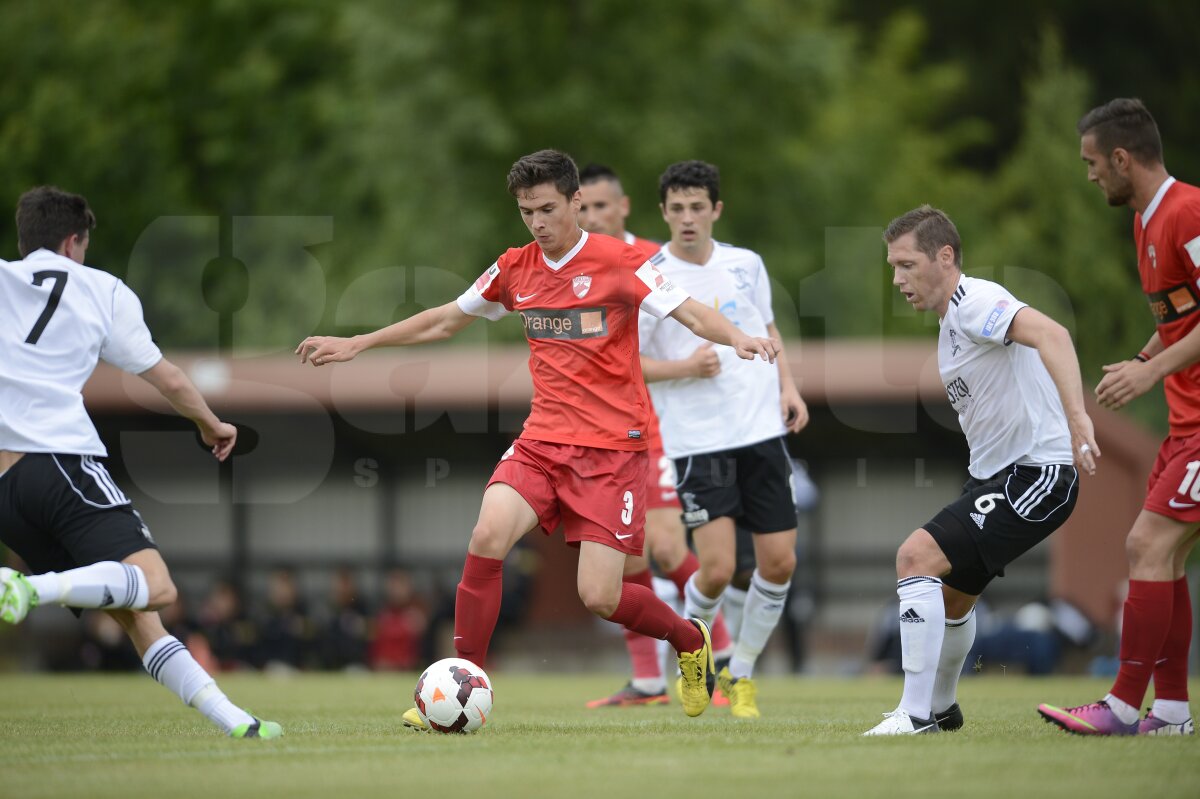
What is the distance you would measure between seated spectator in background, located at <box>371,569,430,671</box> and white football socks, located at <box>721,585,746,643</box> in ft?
27.1

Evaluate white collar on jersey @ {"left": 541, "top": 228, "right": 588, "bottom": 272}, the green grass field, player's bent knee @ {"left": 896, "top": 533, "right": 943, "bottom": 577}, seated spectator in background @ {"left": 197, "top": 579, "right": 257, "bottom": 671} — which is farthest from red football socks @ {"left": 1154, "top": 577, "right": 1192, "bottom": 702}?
seated spectator in background @ {"left": 197, "top": 579, "right": 257, "bottom": 671}

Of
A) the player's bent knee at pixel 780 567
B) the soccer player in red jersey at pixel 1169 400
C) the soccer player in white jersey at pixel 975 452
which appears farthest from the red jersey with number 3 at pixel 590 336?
the soccer player in red jersey at pixel 1169 400

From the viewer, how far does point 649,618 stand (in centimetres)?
702

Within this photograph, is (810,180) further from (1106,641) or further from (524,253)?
(524,253)

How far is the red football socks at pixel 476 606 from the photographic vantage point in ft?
22.0

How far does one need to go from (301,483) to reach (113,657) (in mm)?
3167

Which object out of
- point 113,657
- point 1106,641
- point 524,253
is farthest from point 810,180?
point 524,253

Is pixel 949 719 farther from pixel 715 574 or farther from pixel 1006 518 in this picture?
pixel 715 574

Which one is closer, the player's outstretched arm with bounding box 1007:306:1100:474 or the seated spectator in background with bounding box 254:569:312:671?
the player's outstretched arm with bounding box 1007:306:1100:474

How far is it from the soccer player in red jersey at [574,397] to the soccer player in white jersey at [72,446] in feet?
3.34

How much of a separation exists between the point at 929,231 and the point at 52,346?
150 inches

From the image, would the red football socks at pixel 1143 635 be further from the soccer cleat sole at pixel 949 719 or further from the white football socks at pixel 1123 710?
the soccer cleat sole at pixel 949 719

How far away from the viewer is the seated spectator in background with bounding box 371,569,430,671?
56.3 ft

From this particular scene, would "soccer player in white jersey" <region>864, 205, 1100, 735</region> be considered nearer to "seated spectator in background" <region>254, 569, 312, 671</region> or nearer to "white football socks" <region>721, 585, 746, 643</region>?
"white football socks" <region>721, 585, 746, 643</region>
